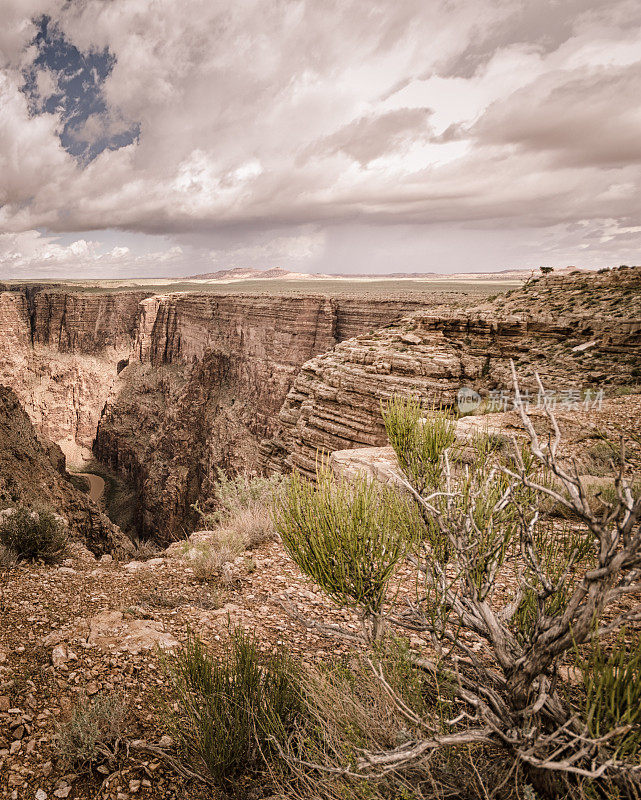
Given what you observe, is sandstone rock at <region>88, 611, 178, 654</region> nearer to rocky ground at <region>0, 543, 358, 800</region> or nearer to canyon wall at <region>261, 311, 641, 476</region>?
rocky ground at <region>0, 543, 358, 800</region>

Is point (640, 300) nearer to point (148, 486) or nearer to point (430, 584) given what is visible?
point (430, 584)

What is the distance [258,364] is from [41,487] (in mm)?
22513

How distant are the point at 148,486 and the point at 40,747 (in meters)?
32.8

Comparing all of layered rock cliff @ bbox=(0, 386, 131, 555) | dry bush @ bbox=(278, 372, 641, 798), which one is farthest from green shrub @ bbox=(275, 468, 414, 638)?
layered rock cliff @ bbox=(0, 386, 131, 555)

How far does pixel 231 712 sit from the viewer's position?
214 cm

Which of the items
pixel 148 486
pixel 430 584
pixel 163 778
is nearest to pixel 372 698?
pixel 430 584

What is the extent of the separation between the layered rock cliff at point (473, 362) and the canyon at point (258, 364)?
1.6 inches

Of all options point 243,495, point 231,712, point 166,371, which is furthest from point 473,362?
point 166,371

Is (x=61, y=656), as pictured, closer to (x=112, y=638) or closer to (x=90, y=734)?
(x=112, y=638)

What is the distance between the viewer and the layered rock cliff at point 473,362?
9523mm

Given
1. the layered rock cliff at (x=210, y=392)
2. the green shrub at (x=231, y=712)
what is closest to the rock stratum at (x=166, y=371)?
the layered rock cliff at (x=210, y=392)

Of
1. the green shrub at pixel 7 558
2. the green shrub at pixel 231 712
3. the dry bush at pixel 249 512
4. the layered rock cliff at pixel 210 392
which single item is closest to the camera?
the green shrub at pixel 231 712

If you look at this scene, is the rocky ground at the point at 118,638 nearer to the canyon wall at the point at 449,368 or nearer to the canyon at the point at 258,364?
the canyon at the point at 258,364

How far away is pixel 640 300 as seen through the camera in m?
10.3
